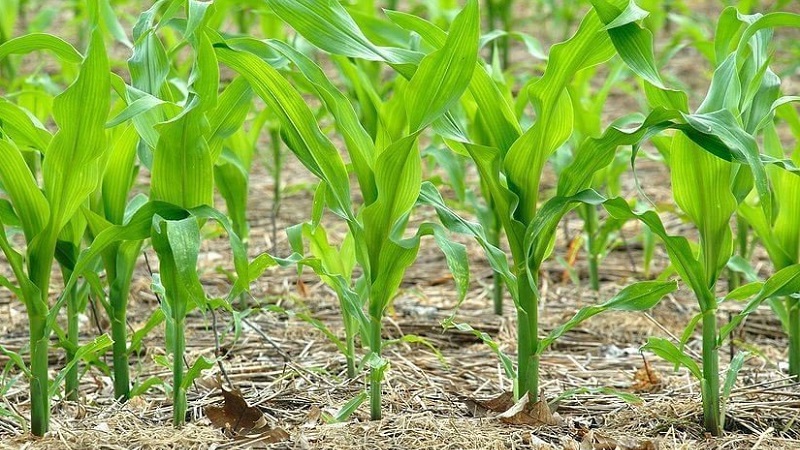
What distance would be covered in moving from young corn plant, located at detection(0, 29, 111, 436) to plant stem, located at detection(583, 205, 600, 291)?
1480 mm

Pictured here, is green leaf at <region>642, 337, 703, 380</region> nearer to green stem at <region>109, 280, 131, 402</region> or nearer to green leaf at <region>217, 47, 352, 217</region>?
green leaf at <region>217, 47, 352, 217</region>

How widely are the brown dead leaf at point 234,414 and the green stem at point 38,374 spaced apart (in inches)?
10.9

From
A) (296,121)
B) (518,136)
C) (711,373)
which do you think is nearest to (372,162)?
(296,121)

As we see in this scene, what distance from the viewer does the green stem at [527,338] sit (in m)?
1.77

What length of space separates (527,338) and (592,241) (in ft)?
3.61

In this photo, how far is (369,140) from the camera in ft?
5.73

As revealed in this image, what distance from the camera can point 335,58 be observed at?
2154mm

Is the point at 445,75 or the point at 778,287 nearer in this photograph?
the point at 445,75

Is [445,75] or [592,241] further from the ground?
[445,75]

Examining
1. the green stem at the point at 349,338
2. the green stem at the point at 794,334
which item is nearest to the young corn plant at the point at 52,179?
the green stem at the point at 349,338

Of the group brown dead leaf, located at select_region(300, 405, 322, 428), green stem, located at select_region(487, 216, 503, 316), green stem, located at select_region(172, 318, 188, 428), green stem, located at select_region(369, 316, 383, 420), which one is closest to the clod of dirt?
green stem, located at select_region(369, 316, 383, 420)

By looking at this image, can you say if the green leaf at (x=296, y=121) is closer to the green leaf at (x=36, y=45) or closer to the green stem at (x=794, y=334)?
the green leaf at (x=36, y=45)

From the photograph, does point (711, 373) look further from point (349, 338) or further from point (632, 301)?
point (349, 338)

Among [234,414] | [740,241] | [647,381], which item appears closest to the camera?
[234,414]
